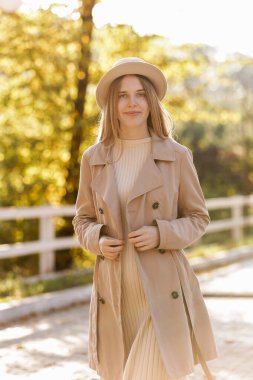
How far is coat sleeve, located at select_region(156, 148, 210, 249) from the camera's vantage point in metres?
4.33

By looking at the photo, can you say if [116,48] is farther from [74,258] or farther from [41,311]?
[41,311]

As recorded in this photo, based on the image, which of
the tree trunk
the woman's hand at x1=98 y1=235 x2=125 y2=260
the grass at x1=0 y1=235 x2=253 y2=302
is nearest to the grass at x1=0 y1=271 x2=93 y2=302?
the grass at x1=0 y1=235 x2=253 y2=302

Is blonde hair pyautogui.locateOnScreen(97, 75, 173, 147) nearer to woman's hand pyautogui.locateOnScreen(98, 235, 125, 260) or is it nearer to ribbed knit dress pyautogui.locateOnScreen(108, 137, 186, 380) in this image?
ribbed knit dress pyautogui.locateOnScreen(108, 137, 186, 380)

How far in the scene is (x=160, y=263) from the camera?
4.32m

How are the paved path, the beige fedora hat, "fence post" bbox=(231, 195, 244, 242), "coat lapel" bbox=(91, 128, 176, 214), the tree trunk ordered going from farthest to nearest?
"fence post" bbox=(231, 195, 244, 242) → the tree trunk → the paved path → the beige fedora hat → "coat lapel" bbox=(91, 128, 176, 214)

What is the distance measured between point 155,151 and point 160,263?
1.91 feet

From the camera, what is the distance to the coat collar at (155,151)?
4.40 metres

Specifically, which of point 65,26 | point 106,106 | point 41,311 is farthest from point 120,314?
point 65,26

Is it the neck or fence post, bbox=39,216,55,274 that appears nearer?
the neck

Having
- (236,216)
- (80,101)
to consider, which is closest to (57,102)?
(80,101)

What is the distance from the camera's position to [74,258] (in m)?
14.9

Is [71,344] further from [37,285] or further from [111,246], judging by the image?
[111,246]

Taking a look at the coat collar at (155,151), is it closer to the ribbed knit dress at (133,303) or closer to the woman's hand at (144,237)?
the ribbed knit dress at (133,303)

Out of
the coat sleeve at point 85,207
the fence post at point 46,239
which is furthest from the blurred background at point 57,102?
the coat sleeve at point 85,207
